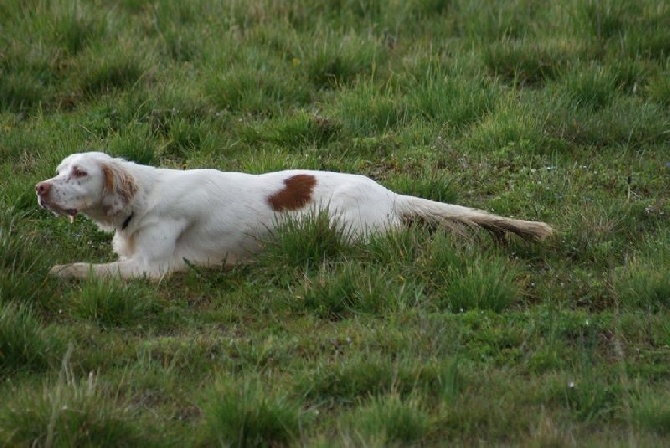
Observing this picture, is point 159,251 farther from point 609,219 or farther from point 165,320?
point 609,219

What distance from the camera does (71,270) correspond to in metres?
6.04

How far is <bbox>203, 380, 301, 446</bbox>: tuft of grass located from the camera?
4.39 meters

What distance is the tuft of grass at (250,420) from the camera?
4395mm

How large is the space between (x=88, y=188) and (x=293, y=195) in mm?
1088

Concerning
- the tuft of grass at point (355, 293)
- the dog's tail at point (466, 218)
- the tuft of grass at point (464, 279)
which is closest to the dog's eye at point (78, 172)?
the tuft of grass at point (355, 293)

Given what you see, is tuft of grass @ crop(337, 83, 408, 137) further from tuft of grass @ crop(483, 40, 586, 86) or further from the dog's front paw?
the dog's front paw

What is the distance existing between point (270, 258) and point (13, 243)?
1283mm

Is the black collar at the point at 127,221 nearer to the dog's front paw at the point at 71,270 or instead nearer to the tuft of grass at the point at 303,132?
the dog's front paw at the point at 71,270

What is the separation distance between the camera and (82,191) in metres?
6.25

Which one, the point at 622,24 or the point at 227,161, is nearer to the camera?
the point at 227,161

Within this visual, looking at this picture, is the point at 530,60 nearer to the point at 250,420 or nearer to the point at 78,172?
the point at 78,172

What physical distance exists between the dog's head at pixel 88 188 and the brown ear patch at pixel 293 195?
29.8 inches

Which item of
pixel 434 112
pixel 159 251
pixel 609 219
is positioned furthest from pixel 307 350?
pixel 434 112

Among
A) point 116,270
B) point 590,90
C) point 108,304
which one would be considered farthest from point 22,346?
point 590,90
